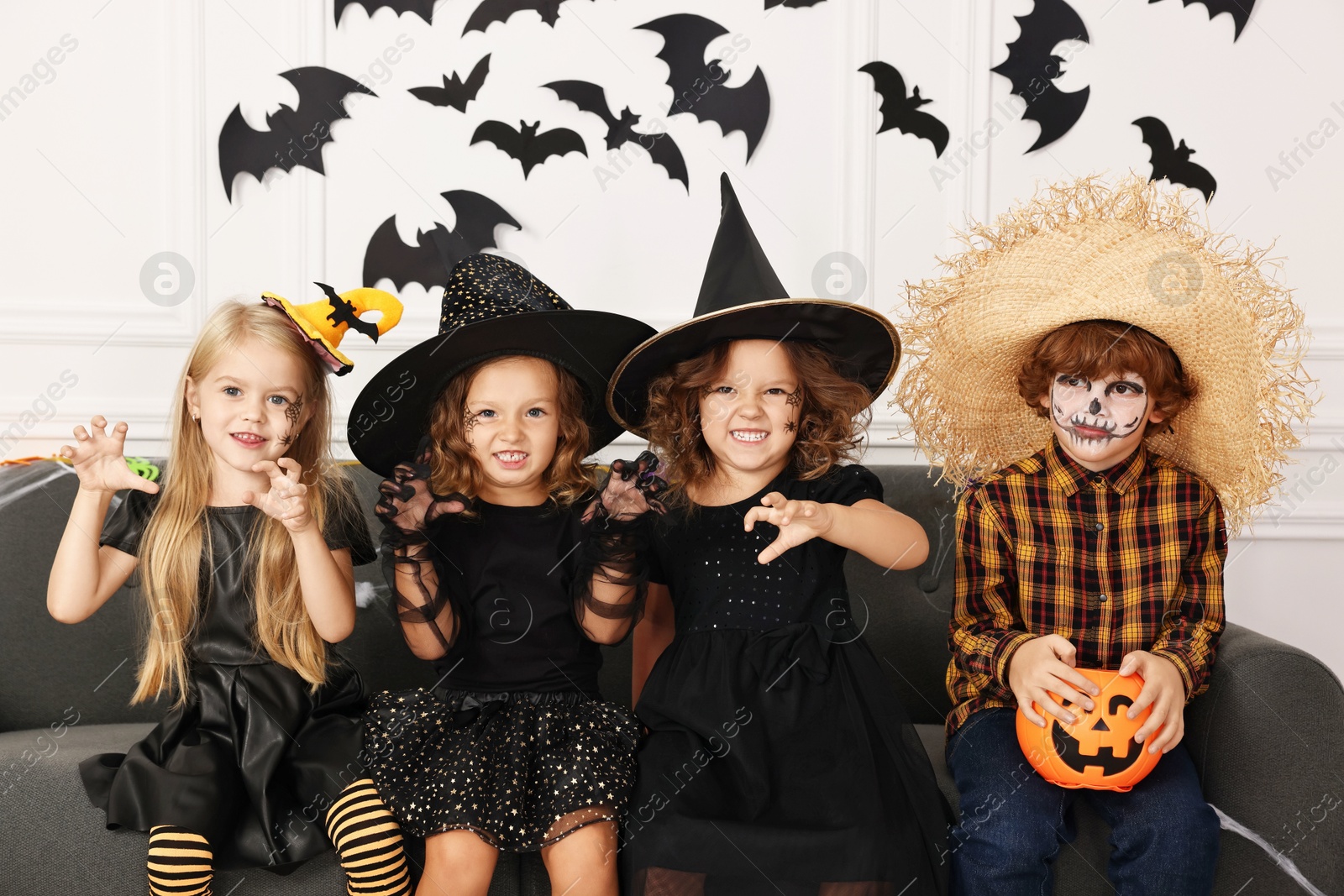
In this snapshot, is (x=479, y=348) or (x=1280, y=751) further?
(x=479, y=348)

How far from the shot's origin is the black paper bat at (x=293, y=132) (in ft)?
7.81

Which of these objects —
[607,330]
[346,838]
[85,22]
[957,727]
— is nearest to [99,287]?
[85,22]

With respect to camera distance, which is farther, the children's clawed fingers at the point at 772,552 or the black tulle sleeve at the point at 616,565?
the black tulle sleeve at the point at 616,565

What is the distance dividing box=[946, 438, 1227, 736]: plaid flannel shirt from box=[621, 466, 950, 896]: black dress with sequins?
0.69 ft

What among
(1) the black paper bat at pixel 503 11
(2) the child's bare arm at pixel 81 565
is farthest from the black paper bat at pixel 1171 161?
(2) the child's bare arm at pixel 81 565

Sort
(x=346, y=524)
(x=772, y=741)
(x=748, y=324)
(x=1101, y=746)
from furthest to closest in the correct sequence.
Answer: (x=346, y=524) < (x=748, y=324) < (x=772, y=741) < (x=1101, y=746)

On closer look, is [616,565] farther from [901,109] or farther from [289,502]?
[901,109]

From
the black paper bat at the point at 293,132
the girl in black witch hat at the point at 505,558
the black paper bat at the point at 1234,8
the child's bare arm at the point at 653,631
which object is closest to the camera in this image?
the girl in black witch hat at the point at 505,558

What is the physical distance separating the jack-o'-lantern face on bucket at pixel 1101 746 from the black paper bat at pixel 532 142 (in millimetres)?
1740

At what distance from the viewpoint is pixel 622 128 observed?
96.0 inches

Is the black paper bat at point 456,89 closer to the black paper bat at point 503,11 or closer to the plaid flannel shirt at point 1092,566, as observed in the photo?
the black paper bat at point 503,11

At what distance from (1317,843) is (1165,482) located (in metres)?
0.60

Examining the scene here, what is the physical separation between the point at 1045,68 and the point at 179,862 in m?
2.59

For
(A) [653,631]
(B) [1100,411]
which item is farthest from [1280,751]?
(A) [653,631]
